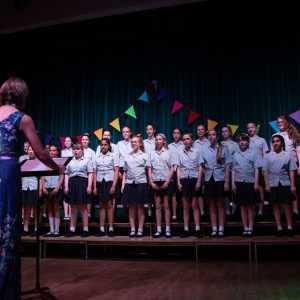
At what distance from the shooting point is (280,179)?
489 centimetres

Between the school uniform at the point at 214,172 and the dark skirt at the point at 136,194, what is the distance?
80 centimetres

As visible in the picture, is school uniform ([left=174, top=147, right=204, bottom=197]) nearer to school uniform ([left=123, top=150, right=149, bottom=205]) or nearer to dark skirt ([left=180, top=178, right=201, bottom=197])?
dark skirt ([left=180, top=178, right=201, bottom=197])

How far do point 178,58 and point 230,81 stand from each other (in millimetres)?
1087

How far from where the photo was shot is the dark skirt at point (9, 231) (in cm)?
212

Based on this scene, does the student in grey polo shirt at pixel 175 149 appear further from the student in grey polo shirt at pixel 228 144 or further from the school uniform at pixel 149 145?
the student in grey polo shirt at pixel 228 144

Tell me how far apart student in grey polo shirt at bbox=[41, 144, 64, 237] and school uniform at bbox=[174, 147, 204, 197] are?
6.18 feet

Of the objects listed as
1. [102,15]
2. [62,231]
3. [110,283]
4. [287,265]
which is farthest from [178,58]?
[110,283]

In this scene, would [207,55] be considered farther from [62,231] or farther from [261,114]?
[62,231]

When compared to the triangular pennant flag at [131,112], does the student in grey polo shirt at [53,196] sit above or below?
below

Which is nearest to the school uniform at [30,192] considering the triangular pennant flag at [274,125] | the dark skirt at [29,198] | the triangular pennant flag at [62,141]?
the dark skirt at [29,198]

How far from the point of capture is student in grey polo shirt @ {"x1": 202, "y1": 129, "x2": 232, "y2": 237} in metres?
4.86

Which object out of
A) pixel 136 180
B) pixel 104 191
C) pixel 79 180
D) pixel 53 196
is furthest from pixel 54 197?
pixel 136 180

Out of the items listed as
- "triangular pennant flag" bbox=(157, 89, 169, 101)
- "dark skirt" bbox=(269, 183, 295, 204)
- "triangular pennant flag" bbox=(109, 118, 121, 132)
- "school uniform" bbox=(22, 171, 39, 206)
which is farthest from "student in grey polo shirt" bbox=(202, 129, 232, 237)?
"school uniform" bbox=(22, 171, 39, 206)

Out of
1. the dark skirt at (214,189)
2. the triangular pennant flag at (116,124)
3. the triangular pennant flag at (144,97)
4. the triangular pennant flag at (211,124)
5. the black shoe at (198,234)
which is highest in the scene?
the triangular pennant flag at (144,97)
